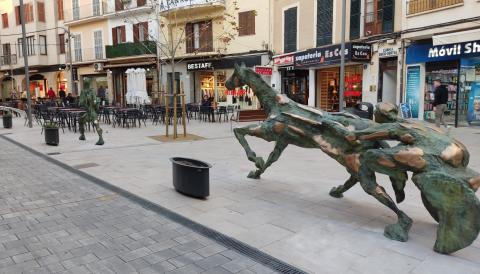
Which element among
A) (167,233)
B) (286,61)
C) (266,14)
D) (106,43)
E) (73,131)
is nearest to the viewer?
(167,233)

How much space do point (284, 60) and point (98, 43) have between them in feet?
58.5

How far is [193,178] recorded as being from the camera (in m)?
5.41

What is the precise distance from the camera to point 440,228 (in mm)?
3582

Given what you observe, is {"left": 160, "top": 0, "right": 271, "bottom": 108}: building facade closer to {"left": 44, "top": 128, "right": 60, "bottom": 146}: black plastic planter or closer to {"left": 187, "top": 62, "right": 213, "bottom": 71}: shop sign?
{"left": 187, "top": 62, "right": 213, "bottom": 71}: shop sign

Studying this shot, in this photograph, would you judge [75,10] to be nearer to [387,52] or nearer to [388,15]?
[388,15]

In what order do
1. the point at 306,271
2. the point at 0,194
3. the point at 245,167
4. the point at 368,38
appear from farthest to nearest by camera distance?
the point at 368,38 < the point at 245,167 < the point at 0,194 < the point at 306,271

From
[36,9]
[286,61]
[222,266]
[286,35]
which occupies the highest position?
[36,9]

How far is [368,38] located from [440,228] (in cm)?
1479

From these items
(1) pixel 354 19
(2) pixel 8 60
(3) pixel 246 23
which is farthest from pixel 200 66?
(2) pixel 8 60

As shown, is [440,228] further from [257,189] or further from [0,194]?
[0,194]

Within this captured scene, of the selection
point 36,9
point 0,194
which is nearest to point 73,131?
point 0,194

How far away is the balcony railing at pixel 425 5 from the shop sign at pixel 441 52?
1336 millimetres

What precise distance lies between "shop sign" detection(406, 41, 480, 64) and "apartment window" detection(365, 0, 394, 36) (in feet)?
4.73

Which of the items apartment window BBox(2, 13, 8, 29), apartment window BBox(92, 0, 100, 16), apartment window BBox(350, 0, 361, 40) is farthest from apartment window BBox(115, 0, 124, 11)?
apartment window BBox(350, 0, 361, 40)
